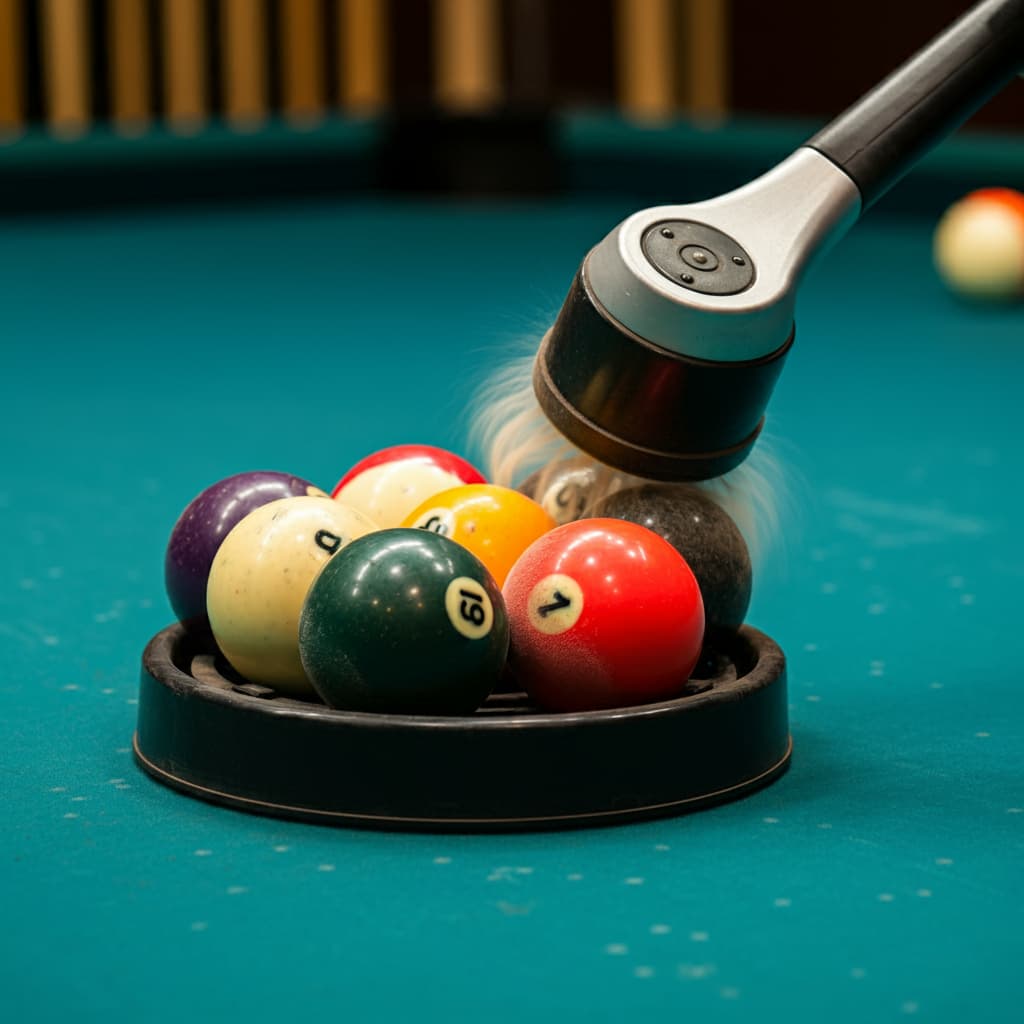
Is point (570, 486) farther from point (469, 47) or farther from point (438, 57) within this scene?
point (438, 57)

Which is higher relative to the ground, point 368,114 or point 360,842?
point 360,842

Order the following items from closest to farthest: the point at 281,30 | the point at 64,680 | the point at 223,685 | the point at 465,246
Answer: the point at 223,685 → the point at 64,680 → the point at 465,246 → the point at 281,30

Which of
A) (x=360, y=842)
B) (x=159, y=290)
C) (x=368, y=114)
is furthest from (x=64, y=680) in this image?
(x=368, y=114)

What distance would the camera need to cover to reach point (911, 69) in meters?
2.60

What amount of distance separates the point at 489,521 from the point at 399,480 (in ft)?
0.92

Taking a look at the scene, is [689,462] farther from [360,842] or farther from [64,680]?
[64,680]

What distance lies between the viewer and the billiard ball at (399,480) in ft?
9.18

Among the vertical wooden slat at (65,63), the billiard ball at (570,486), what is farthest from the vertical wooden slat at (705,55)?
the billiard ball at (570,486)

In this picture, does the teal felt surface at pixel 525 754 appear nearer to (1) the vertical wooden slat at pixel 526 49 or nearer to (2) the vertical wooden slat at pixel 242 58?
(1) the vertical wooden slat at pixel 526 49

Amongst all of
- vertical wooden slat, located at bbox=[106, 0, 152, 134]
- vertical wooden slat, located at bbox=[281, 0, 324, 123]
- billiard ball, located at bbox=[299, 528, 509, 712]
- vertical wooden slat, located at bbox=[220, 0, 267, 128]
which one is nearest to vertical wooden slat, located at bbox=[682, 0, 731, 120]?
vertical wooden slat, located at bbox=[281, 0, 324, 123]

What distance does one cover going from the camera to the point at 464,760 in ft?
7.17

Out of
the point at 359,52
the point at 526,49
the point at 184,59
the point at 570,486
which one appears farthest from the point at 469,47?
the point at 570,486

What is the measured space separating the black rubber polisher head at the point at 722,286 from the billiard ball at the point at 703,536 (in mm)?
49

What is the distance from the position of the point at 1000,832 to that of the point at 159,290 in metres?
4.87
